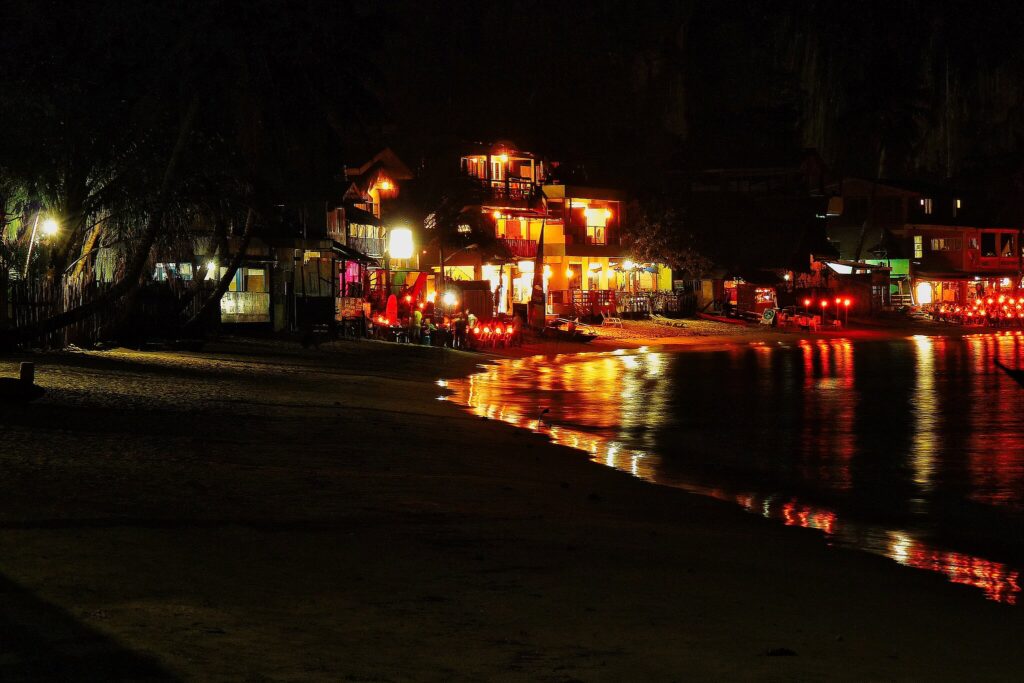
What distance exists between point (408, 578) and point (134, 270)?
22.9m

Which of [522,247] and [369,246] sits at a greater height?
[522,247]

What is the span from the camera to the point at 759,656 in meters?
7.07

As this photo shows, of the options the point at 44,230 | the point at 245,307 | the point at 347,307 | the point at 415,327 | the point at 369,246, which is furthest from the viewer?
the point at 369,246

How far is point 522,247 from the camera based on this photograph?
68625 mm

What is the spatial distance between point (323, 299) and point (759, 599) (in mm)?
36155

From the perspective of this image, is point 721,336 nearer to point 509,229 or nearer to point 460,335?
point 509,229

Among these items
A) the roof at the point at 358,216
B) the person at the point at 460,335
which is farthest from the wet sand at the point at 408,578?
the roof at the point at 358,216

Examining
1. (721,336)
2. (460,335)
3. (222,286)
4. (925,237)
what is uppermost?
(925,237)

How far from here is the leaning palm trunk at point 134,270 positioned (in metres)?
27.1

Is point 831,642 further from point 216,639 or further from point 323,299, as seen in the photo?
point 323,299

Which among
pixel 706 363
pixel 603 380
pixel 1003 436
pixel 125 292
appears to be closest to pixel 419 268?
pixel 706 363

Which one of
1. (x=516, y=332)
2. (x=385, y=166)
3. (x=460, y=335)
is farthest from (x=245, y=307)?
(x=385, y=166)

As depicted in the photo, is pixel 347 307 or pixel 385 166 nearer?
pixel 347 307

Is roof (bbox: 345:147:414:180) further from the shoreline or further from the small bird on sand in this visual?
the small bird on sand
